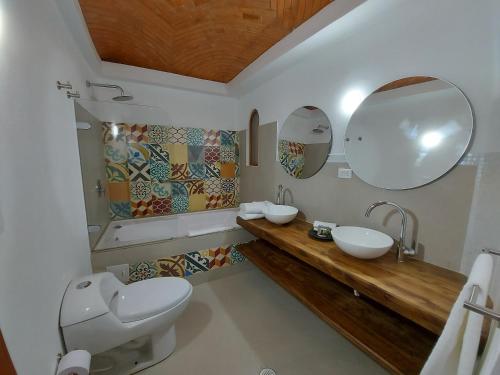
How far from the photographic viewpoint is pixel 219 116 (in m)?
2.97

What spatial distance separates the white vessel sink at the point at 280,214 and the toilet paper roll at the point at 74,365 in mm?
1449

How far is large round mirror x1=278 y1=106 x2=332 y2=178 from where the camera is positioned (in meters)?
1.76

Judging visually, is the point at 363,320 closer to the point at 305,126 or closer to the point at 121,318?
the point at 121,318

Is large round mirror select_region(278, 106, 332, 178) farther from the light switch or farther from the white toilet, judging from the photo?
the white toilet

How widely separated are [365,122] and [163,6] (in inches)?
65.0

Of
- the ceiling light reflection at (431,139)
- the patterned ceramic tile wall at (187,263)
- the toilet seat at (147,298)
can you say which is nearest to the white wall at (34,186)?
the toilet seat at (147,298)

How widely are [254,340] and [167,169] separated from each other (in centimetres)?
216

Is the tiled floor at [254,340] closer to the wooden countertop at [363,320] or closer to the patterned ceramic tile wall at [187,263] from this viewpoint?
the patterned ceramic tile wall at [187,263]

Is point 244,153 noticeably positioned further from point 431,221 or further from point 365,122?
point 431,221

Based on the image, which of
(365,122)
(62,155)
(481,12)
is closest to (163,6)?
(62,155)

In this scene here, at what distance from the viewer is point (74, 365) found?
887 mm

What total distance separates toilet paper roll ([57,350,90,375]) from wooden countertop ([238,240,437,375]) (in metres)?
1.22

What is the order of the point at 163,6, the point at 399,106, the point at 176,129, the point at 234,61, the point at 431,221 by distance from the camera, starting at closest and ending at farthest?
1. the point at 431,221
2. the point at 399,106
3. the point at 163,6
4. the point at 234,61
5. the point at 176,129

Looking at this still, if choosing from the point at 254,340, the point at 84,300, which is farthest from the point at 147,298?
the point at 254,340
